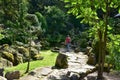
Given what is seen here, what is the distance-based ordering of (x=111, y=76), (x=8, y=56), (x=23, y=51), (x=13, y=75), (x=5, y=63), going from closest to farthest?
(x=111, y=76)
(x=13, y=75)
(x=5, y=63)
(x=8, y=56)
(x=23, y=51)

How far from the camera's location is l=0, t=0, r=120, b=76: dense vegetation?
1063 centimetres

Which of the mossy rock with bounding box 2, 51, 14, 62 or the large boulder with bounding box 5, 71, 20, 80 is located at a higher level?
the large boulder with bounding box 5, 71, 20, 80

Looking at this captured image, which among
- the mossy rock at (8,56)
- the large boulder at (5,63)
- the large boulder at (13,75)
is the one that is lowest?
the large boulder at (5,63)

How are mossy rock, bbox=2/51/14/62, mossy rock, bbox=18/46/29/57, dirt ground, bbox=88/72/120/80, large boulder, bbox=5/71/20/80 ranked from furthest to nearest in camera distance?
1. mossy rock, bbox=18/46/29/57
2. mossy rock, bbox=2/51/14/62
3. large boulder, bbox=5/71/20/80
4. dirt ground, bbox=88/72/120/80

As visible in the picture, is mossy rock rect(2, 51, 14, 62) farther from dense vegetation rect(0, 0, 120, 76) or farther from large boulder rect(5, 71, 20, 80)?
large boulder rect(5, 71, 20, 80)

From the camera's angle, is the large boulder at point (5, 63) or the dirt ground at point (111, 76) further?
the large boulder at point (5, 63)

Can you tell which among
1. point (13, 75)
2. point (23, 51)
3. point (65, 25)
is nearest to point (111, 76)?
point (13, 75)

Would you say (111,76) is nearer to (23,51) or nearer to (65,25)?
(23,51)

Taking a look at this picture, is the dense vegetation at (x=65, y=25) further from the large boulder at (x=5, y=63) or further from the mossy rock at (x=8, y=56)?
the large boulder at (x=5, y=63)

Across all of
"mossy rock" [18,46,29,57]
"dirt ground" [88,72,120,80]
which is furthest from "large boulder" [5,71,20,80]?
"mossy rock" [18,46,29,57]

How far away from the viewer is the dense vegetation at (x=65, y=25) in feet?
34.9

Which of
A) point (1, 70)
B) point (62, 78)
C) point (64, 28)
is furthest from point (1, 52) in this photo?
point (64, 28)

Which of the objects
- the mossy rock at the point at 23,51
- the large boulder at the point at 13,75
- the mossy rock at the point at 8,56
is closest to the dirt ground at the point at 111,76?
the large boulder at the point at 13,75

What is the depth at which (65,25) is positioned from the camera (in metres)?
39.2
